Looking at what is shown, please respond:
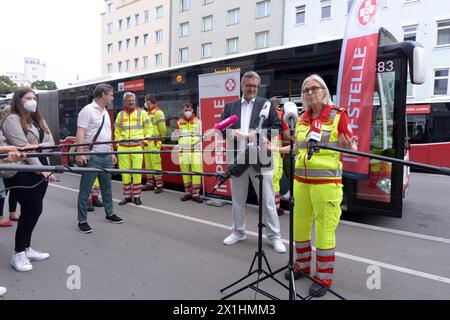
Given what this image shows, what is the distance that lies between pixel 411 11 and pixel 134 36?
31411mm

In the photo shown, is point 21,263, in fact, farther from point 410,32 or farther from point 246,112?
point 410,32

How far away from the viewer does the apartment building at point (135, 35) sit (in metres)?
37.3

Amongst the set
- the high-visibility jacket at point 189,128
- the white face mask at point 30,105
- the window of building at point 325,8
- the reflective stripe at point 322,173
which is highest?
the window of building at point 325,8

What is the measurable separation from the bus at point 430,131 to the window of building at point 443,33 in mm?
9044

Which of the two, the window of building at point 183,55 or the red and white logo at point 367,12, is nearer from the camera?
the red and white logo at point 367,12

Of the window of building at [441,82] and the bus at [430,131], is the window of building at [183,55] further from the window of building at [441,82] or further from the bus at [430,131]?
the bus at [430,131]

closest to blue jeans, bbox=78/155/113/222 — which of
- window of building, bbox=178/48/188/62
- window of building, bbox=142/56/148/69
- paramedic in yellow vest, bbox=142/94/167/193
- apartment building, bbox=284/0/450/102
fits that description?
paramedic in yellow vest, bbox=142/94/167/193

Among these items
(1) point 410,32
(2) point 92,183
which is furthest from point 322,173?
(1) point 410,32

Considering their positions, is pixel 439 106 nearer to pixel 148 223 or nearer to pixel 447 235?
pixel 447 235

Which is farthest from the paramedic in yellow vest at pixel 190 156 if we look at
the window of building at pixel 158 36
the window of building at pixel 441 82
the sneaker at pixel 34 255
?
the window of building at pixel 158 36

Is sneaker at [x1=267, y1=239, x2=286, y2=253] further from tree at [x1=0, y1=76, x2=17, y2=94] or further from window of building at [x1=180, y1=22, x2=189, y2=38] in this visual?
tree at [x1=0, y1=76, x2=17, y2=94]

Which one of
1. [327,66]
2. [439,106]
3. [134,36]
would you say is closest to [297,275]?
[327,66]

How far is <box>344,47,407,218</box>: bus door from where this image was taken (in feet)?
16.2

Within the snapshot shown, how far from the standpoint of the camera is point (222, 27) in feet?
98.9
